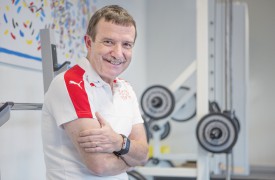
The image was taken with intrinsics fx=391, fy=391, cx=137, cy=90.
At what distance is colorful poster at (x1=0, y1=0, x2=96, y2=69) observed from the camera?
2.01 meters

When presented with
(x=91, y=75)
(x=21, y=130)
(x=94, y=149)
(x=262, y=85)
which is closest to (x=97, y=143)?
(x=94, y=149)

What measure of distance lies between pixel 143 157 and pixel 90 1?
2.21m

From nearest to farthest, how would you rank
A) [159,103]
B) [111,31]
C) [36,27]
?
[111,31], [36,27], [159,103]

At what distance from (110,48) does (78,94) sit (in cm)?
20

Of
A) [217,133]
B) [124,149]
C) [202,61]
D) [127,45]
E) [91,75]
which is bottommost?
[217,133]

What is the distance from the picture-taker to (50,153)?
4.31ft

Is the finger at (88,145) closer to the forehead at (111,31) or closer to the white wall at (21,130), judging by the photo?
the forehead at (111,31)

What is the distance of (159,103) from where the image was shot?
3668mm

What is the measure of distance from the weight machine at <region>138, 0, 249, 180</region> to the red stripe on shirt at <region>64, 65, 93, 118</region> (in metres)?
1.93

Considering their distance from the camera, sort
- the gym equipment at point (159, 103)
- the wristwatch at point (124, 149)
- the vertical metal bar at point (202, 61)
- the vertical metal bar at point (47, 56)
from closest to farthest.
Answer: the wristwatch at point (124, 149) < the vertical metal bar at point (47, 56) < the vertical metal bar at point (202, 61) < the gym equipment at point (159, 103)

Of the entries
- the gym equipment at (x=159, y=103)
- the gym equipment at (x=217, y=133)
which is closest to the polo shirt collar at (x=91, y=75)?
the gym equipment at (x=217, y=133)

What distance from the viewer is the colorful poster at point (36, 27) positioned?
6.58ft

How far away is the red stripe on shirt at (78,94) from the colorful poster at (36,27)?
79 centimetres

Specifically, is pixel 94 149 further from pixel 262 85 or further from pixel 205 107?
pixel 262 85
